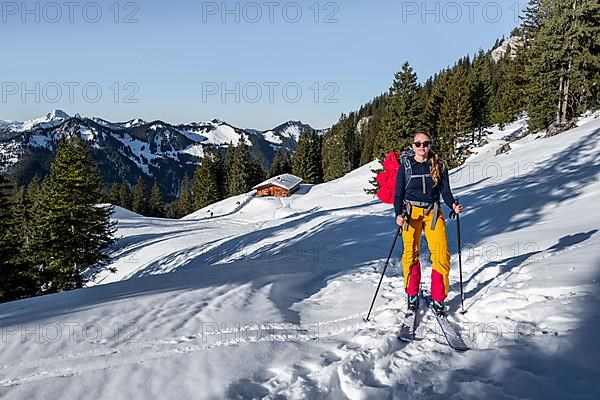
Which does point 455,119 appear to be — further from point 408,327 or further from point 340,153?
point 408,327

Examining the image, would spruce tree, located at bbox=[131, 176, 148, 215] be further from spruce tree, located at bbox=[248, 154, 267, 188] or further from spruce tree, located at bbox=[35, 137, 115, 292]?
spruce tree, located at bbox=[35, 137, 115, 292]

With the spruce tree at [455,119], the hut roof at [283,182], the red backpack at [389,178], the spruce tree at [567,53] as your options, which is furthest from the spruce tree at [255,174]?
the red backpack at [389,178]

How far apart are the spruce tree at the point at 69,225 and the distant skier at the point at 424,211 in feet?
59.7

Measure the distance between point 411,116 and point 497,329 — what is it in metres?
28.3

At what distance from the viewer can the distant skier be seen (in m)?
4.90

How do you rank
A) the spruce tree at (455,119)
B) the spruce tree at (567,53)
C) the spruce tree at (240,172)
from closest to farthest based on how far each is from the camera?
1. the spruce tree at (567,53)
2. the spruce tree at (455,119)
3. the spruce tree at (240,172)

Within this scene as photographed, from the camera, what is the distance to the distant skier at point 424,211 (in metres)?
4.90

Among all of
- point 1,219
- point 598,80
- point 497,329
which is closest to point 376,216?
point 497,329

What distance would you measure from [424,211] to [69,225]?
64.2 feet

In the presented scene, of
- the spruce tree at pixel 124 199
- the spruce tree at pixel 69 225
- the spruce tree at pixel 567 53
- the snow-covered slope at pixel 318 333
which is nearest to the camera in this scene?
the snow-covered slope at pixel 318 333

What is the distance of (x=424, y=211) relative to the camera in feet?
16.4

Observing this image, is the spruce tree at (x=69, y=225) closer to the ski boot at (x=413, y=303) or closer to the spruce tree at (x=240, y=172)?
the ski boot at (x=413, y=303)

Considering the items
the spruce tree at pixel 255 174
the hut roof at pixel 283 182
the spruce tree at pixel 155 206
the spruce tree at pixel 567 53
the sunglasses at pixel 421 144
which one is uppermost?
the spruce tree at pixel 567 53

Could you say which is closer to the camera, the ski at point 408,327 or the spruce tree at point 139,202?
the ski at point 408,327
